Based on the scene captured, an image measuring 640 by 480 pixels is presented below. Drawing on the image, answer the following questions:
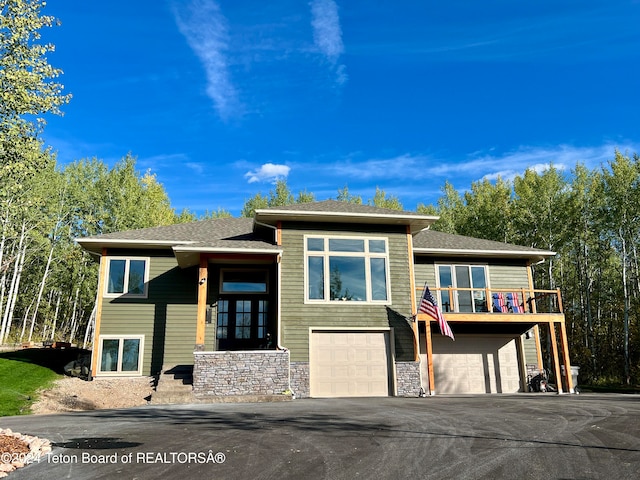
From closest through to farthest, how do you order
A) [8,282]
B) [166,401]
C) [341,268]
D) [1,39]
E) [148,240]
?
[1,39], [166,401], [341,268], [148,240], [8,282]

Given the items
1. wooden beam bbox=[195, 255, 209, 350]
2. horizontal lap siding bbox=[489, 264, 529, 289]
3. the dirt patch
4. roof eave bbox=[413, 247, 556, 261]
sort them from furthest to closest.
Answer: horizontal lap siding bbox=[489, 264, 529, 289] < roof eave bbox=[413, 247, 556, 261] < wooden beam bbox=[195, 255, 209, 350] < the dirt patch

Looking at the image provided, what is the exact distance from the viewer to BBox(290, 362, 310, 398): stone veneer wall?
1348 centimetres

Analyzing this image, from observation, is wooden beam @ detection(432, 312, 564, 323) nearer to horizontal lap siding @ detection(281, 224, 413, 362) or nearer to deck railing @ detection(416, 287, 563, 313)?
deck railing @ detection(416, 287, 563, 313)

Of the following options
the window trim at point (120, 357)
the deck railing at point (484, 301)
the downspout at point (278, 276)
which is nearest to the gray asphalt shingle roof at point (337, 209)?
the downspout at point (278, 276)

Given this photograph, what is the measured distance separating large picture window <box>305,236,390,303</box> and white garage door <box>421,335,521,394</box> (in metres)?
3.67

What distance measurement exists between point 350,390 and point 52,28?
13009mm

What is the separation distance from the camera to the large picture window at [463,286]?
675 inches

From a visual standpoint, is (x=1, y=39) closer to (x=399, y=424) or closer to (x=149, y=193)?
(x=399, y=424)

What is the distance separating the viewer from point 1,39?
11.4 meters

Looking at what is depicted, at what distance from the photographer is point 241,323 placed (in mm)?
15781

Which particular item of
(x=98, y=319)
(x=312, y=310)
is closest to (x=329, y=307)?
(x=312, y=310)

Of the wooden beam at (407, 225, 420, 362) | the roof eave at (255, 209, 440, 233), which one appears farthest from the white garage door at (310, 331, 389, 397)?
the roof eave at (255, 209, 440, 233)

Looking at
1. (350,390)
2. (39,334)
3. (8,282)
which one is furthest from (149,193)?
(350,390)

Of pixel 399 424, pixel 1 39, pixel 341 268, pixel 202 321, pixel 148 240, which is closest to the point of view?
pixel 399 424
